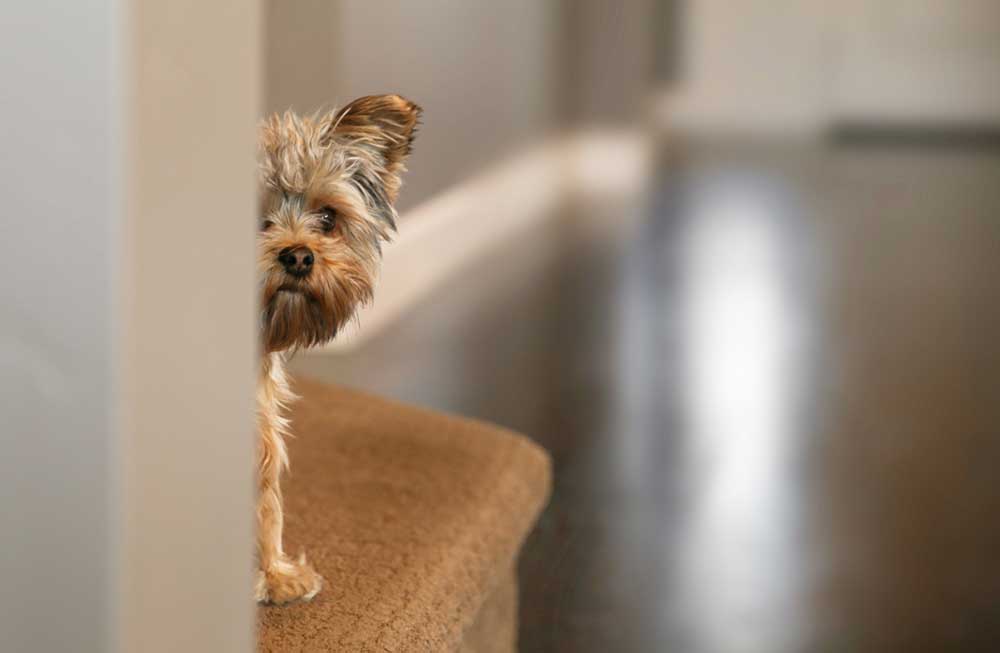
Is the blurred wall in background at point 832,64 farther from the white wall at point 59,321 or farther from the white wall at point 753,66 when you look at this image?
the white wall at point 59,321

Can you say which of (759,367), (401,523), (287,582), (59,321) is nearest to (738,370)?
(759,367)

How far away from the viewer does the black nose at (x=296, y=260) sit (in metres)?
0.47

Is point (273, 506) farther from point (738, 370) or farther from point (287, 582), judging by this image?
point (738, 370)

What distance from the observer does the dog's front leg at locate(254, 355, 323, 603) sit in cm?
52

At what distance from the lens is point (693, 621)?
63.8 inches

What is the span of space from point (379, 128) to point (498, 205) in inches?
56.2

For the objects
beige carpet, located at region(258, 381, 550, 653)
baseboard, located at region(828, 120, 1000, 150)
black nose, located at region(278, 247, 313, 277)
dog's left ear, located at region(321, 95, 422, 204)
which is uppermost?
dog's left ear, located at region(321, 95, 422, 204)

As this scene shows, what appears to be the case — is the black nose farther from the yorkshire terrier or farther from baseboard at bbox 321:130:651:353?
baseboard at bbox 321:130:651:353

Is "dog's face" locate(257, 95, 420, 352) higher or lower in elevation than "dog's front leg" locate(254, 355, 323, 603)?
higher

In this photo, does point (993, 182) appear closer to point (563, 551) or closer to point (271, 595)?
point (563, 551)

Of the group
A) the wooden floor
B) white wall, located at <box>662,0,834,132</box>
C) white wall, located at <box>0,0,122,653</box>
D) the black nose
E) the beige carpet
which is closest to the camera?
white wall, located at <box>0,0,122,653</box>

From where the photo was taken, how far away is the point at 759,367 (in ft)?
6.68

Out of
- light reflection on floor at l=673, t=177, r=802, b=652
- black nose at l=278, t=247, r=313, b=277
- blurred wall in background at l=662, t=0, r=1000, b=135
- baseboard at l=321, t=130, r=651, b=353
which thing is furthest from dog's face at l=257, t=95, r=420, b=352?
blurred wall in background at l=662, t=0, r=1000, b=135

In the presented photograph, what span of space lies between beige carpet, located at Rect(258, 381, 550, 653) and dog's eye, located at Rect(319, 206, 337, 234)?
0.17 meters
